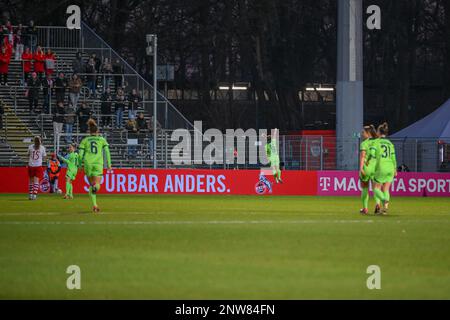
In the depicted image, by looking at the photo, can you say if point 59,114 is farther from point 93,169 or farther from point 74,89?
point 93,169

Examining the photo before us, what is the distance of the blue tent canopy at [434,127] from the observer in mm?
52438

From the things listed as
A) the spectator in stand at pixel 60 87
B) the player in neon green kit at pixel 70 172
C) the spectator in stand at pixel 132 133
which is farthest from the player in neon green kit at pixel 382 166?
the spectator in stand at pixel 60 87

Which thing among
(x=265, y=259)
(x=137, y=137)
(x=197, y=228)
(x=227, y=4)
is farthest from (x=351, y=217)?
(x=227, y=4)

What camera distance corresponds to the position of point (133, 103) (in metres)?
52.8

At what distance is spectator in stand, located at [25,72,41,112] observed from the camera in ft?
168

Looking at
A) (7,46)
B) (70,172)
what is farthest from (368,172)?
(7,46)

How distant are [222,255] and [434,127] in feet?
122

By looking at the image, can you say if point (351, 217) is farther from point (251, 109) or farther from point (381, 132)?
point (251, 109)

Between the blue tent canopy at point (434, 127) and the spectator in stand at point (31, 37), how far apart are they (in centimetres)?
1805

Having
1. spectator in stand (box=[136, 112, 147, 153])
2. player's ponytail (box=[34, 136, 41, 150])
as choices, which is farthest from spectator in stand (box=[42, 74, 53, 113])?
player's ponytail (box=[34, 136, 41, 150])

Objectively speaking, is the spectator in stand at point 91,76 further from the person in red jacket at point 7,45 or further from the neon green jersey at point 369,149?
the neon green jersey at point 369,149

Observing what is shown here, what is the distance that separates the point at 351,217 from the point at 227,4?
41.0 meters

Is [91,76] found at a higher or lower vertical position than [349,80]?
higher

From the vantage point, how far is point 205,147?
4759cm
